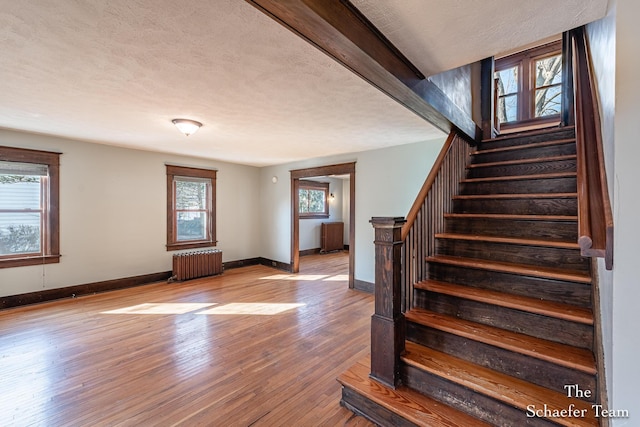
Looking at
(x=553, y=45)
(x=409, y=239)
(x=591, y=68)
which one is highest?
(x=553, y=45)

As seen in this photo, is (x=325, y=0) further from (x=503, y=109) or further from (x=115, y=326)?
(x=503, y=109)

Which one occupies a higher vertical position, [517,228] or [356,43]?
[356,43]

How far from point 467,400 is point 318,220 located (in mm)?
6966

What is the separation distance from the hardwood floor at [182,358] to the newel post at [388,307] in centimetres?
35

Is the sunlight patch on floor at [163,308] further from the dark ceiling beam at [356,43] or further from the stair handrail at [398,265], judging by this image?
the dark ceiling beam at [356,43]

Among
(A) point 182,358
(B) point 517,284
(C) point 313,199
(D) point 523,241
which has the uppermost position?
(C) point 313,199

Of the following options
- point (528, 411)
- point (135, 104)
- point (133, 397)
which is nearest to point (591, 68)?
point (528, 411)

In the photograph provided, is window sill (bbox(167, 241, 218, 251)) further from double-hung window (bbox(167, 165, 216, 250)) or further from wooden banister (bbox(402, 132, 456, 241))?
wooden banister (bbox(402, 132, 456, 241))

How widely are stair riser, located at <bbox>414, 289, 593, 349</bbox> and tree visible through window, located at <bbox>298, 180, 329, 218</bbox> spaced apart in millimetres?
5920

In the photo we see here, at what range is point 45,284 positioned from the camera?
13.1ft

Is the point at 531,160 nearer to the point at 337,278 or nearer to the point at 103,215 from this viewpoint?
the point at 337,278

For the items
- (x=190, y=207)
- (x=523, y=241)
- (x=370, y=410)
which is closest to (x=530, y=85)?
(x=523, y=241)

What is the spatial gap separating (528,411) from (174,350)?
277 cm

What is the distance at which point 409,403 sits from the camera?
5.62 feet
